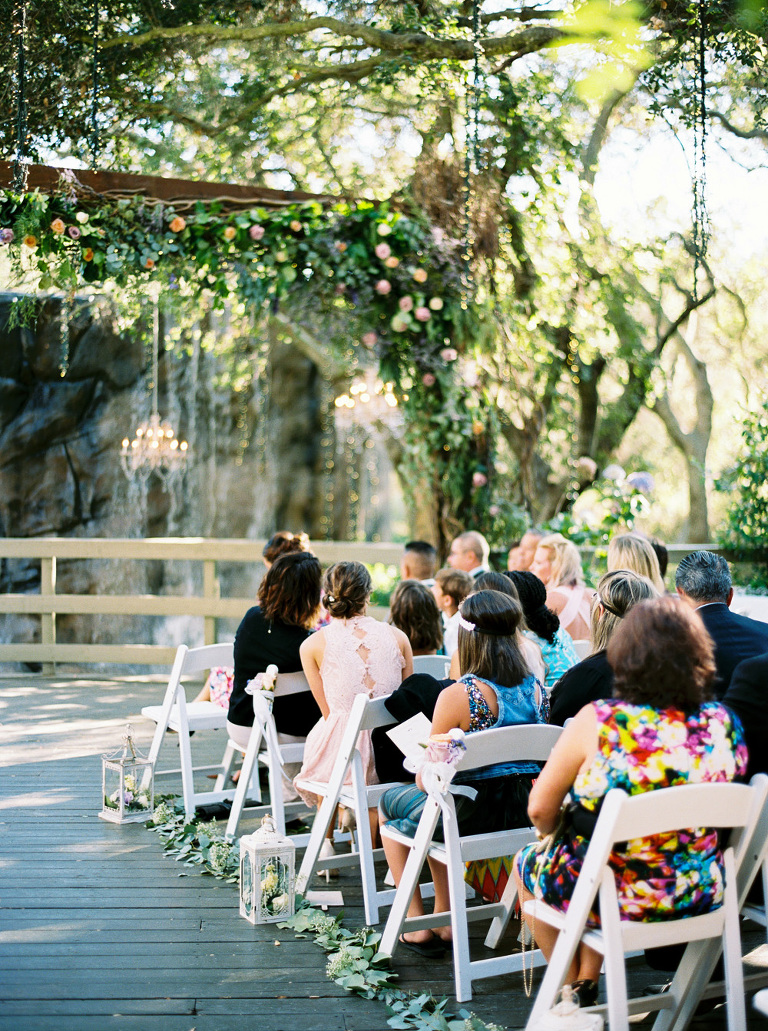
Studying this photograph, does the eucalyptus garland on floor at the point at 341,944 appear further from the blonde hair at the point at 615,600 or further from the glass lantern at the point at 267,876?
the blonde hair at the point at 615,600

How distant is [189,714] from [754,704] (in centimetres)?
271

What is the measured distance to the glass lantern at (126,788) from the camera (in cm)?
435

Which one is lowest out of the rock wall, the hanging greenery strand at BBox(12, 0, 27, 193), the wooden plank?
the wooden plank

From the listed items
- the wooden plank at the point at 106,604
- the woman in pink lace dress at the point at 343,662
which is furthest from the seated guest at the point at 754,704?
the wooden plank at the point at 106,604

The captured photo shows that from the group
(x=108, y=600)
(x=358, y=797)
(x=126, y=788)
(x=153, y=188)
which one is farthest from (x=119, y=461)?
(x=358, y=797)

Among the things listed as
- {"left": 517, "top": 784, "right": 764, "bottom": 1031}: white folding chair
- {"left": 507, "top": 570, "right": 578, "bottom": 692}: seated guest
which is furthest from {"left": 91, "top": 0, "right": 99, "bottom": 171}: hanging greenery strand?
{"left": 517, "top": 784, "right": 764, "bottom": 1031}: white folding chair

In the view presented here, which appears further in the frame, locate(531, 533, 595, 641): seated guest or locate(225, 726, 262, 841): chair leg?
locate(531, 533, 595, 641): seated guest

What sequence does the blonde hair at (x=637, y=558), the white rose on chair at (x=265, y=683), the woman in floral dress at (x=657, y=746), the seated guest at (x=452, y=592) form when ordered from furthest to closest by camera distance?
the seated guest at (x=452, y=592), the blonde hair at (x=637, y=558), the white rose on chair at (x=265, y=683), the woman in floral dress at (x=657, y=746)

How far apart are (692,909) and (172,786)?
327 centimetres

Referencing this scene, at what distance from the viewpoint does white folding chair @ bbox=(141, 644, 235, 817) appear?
436 centimetres

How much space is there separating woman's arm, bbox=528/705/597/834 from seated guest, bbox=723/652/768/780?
0.60m

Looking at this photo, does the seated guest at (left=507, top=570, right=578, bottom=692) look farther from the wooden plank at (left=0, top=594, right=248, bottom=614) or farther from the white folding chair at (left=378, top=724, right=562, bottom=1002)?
the wooden plank at (left=0, top=594, right=248, bottom=614)

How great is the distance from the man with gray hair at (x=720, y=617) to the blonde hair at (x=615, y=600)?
0.46ft

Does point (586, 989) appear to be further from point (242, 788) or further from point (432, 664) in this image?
point (242, 788)
